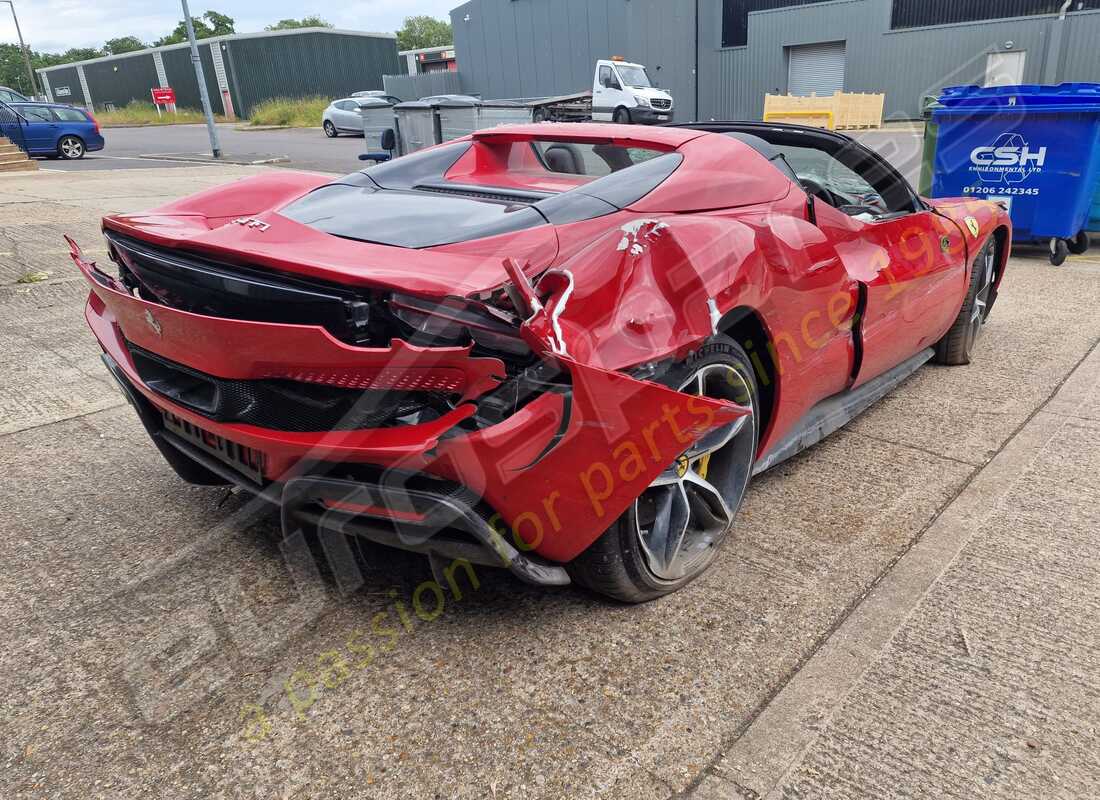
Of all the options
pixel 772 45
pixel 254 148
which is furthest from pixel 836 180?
pixel 772 45

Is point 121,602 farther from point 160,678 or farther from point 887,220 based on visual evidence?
point 887,220

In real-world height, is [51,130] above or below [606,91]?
above

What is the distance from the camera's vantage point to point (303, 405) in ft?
6.70

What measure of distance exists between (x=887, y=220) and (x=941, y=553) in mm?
1435

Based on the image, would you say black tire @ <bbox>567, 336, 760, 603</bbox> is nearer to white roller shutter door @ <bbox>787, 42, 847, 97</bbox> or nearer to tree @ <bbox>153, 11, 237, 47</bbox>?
white roller shutter door @ <bbox>787, 42, 847, 97</bbox>

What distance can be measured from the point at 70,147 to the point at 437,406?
22556 millimetres

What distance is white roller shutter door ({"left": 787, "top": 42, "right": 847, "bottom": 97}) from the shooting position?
30.6m

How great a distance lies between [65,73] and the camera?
63.4 meters

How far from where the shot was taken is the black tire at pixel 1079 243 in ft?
24.6

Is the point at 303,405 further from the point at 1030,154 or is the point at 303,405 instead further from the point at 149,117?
the point at 149,117

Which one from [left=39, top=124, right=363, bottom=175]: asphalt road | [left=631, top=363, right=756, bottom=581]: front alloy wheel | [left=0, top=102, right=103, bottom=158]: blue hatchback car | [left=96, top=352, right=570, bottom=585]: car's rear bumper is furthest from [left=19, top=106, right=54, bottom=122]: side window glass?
[left=631, top=363, right=756, bottom=581]: front alloy wheel

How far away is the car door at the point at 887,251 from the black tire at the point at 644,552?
0.80m

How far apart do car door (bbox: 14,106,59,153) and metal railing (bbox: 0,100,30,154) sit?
14 centimetres

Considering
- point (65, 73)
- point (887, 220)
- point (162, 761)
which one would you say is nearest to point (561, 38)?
point (887, 220)
